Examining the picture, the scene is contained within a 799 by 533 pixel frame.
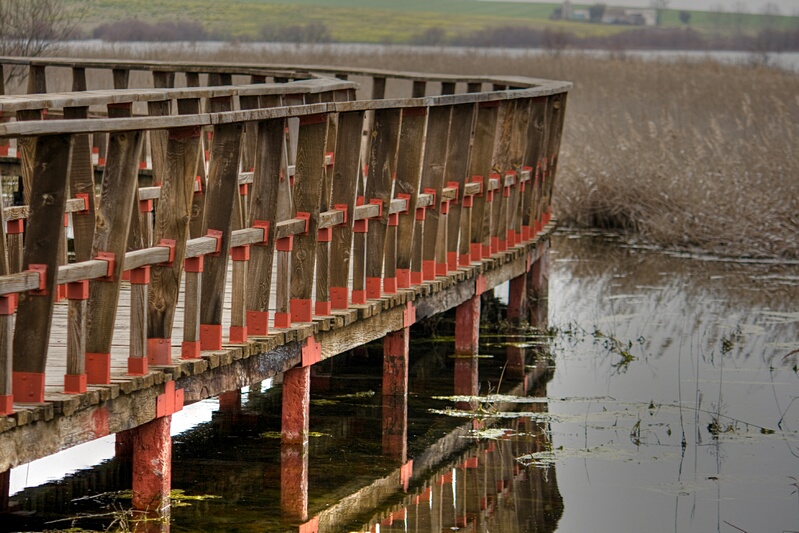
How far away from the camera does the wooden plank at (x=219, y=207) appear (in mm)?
7336

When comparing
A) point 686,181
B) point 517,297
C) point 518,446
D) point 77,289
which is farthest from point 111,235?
point 686,181

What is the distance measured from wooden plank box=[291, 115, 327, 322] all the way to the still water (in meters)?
0.94

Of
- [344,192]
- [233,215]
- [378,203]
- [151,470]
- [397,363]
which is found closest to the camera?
[151,470]

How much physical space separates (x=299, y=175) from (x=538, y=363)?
4.10 metres

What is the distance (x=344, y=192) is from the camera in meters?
8.94

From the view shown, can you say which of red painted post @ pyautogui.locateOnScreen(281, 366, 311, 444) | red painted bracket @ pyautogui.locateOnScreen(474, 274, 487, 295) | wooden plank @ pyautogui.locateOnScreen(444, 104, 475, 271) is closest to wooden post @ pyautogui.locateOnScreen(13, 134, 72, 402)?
red painted post @ pyautogui.locateOnScreen(281, 366, 311, 444)

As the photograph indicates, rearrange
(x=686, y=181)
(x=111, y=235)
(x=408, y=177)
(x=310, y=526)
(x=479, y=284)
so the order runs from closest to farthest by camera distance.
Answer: (x=111, y=235), (x=310, y=526), (x=408, y=177), (x=479, y=284), (x=686, y=181)

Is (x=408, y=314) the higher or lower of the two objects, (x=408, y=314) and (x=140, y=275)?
the lower

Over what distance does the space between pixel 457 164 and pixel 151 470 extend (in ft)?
14.1

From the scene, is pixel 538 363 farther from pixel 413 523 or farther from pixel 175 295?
pixel 175 295

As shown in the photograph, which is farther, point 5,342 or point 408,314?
point 408,314

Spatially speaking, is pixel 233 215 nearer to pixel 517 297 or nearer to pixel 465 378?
pixel 465 378

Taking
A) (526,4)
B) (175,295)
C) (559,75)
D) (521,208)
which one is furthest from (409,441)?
(526,4)

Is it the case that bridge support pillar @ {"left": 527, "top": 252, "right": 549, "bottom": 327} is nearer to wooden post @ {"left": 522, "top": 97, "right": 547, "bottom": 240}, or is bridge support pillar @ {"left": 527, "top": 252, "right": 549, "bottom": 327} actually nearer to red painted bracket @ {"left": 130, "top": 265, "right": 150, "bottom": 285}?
wooden post @ {"left": 522, "top": 97, "right": 547, "bottom": 240}
